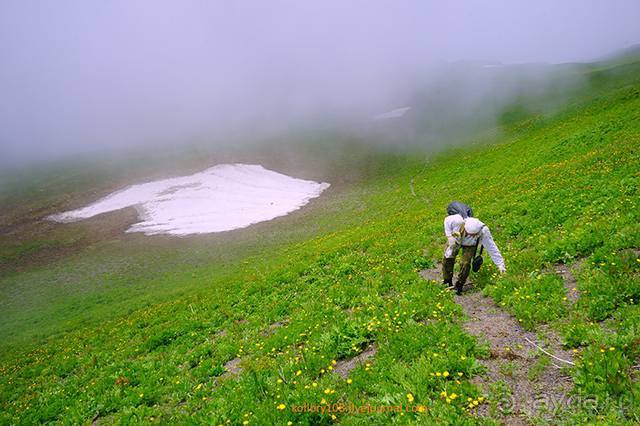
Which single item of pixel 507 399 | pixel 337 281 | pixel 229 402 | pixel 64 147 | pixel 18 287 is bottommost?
pixel 18 287

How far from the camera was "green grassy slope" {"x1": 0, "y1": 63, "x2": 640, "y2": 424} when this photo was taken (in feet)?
22.5

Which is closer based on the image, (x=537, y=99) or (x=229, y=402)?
(x=229, y=402)

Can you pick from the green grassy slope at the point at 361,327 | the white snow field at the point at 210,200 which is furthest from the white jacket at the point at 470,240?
the white snow field at the point at 210,200

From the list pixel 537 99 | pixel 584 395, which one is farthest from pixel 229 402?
pixel 537 99

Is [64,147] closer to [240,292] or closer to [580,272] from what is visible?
[240,292]

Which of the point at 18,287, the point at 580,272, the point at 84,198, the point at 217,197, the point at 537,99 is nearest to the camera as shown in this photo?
the point at 580,272

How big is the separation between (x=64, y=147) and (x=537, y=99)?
6386 inches

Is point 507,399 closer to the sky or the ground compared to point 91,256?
closer to the sky

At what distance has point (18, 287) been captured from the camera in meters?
36.0

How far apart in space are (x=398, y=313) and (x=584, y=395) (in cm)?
490

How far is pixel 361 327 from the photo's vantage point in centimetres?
996

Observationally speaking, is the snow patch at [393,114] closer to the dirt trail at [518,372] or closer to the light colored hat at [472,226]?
the light colored hat at [472,226]

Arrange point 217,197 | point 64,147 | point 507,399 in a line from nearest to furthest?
point 507,399, point 217,197, point 64,147

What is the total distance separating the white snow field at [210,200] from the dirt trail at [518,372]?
41136mm
